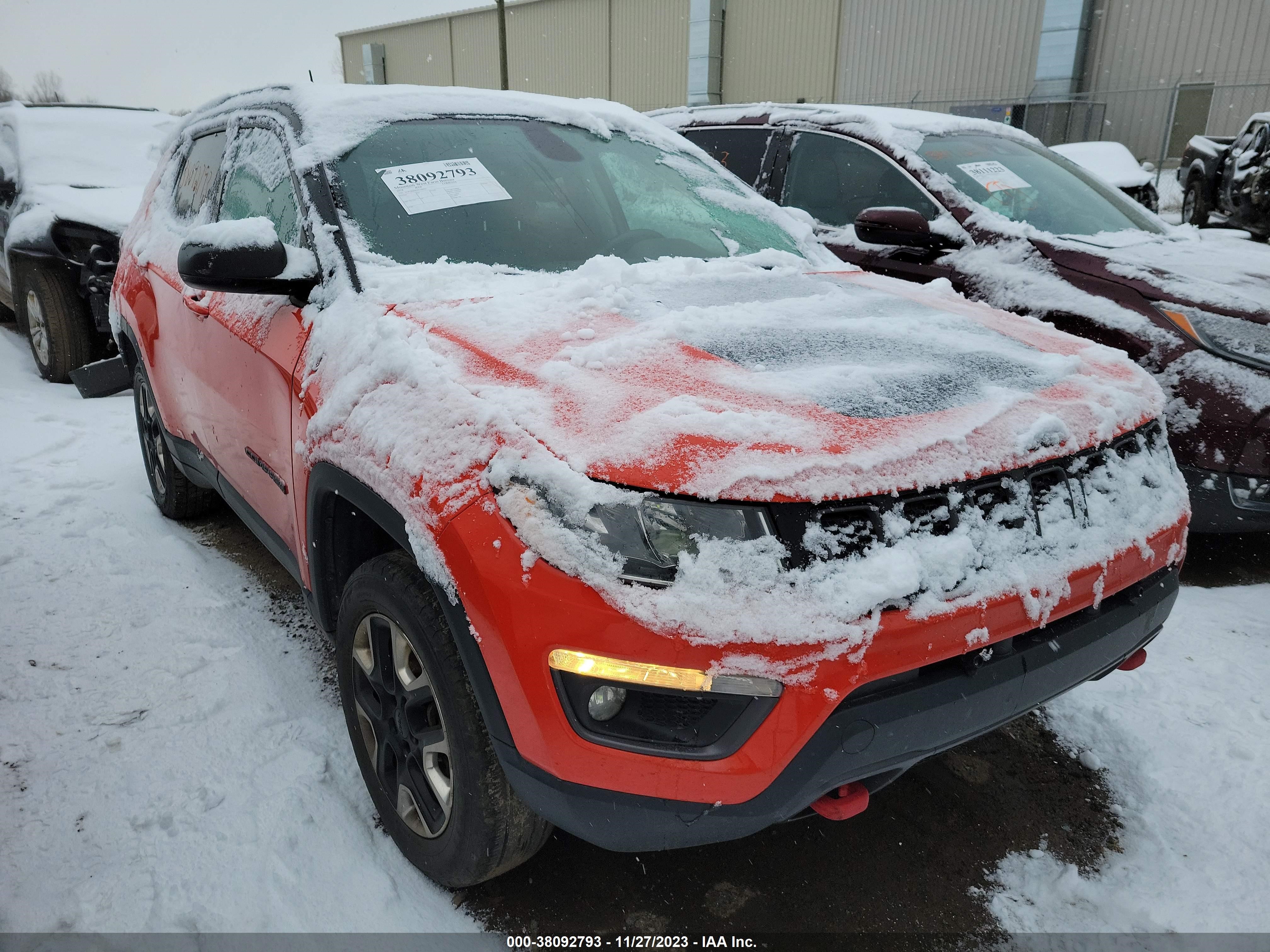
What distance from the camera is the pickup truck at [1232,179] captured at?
8734mm

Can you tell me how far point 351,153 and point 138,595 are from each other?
1.86 meters

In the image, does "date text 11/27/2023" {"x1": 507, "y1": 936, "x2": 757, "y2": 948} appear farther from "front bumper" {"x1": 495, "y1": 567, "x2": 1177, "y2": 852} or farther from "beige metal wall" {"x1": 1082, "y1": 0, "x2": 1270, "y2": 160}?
"beige metal wall" {"x1": 1082, "y1": 0, "x2": 1270, "y2": 160}

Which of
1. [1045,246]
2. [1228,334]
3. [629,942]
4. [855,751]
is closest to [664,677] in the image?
[855,751]

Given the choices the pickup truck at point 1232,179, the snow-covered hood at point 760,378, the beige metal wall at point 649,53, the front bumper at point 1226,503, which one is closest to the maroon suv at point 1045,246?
the front bumper at point 1226,503

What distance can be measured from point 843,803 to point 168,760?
1.78m

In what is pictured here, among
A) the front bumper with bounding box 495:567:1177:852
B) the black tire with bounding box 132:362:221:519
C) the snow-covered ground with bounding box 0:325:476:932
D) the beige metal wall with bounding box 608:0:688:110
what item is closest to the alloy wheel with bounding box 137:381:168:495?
the black tire with bounding box 132:362:221:519

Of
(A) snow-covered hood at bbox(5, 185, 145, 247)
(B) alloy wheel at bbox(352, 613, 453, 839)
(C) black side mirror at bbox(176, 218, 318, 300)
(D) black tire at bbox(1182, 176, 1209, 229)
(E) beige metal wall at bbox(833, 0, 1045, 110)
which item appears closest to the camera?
(B) alloy wheel at bbox(352, 613, 453, 839)

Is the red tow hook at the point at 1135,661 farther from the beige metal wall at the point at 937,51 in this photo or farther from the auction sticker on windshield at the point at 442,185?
the beige metal wall at the point at 937,51

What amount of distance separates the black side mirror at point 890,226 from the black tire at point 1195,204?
7.76 meters

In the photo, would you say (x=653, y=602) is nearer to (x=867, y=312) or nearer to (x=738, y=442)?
(x=738, y=442)

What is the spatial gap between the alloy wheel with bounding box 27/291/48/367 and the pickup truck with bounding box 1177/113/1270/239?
35.4 feet

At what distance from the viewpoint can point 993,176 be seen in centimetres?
412

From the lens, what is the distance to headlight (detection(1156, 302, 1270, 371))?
9.95 feet

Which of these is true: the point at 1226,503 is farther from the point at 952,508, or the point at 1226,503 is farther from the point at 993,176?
the point at 952,508
